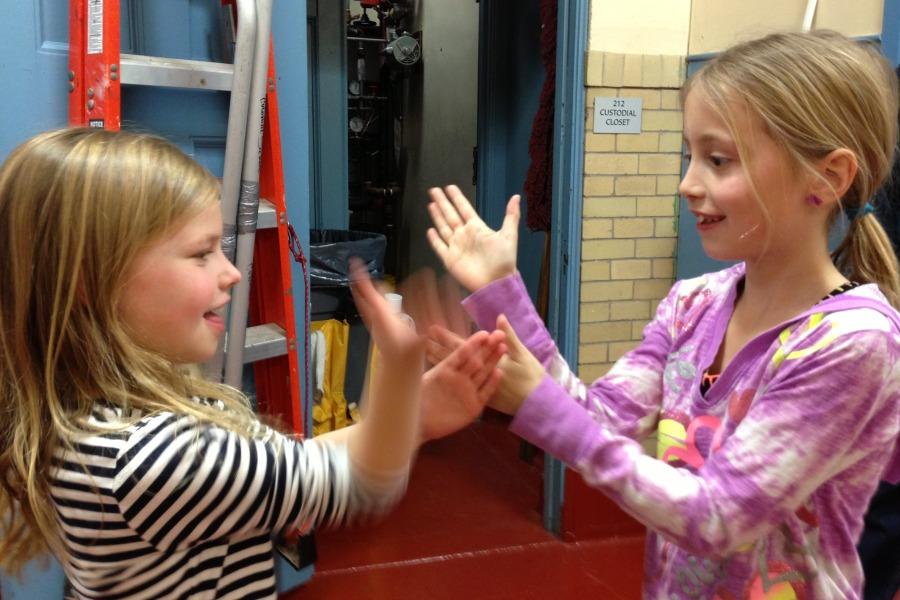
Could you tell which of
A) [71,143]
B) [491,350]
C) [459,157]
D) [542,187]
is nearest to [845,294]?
[491,350]

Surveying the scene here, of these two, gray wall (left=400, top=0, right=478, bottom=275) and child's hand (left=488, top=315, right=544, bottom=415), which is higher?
gray wall (left=400, top=0, right=478, bottom=275)

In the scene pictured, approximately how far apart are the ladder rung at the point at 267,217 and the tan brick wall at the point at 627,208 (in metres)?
1.16

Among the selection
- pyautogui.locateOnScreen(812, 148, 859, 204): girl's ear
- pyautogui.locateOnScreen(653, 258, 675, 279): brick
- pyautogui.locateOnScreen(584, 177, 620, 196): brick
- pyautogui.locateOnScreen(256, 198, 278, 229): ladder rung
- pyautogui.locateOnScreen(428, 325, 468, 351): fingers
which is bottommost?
pyautogui.locateOnScreen(653, 258, 675, 279): brick

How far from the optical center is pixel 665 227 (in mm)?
2887

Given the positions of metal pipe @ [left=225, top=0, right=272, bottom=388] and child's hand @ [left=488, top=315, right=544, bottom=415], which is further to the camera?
metal pipe @ [left=225, top=0, right=272, bottom=388]

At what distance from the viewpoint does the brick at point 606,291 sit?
2852mm

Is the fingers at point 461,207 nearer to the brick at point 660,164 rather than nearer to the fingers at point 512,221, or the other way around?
the fingers at point 512,221

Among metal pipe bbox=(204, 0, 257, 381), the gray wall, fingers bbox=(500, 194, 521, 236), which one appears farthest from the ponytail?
the gray wall

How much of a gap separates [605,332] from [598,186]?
1.72ft

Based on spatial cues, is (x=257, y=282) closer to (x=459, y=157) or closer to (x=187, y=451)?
(x=187, y=451)

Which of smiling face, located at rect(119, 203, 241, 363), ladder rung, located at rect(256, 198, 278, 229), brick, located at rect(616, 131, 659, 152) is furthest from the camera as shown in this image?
brick, located at rect(616, 131, 659, 152)

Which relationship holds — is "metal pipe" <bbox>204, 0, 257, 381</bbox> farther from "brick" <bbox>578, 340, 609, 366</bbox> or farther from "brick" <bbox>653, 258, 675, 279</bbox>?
"brick" <bbox>653, 258, 675, 279</bbox>

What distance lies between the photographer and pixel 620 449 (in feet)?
3.42

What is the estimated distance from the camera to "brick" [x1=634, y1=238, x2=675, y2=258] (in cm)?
288
